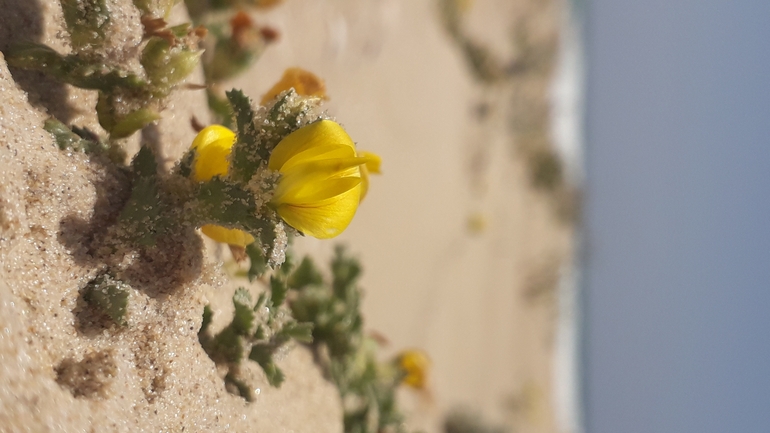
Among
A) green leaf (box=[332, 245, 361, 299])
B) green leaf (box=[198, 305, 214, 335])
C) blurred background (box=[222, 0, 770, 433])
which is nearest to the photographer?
green leaf (box=[198, 305, 214, 335])

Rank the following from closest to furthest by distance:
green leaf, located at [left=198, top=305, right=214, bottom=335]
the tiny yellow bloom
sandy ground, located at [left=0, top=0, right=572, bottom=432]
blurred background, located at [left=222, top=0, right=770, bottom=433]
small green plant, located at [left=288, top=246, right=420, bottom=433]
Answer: sandy ground, located at [left=0, top=0, right=572, bottom=432]
green leaf, located at [left=198, top=305, right=214, bottom=335]
small green plant, located at [left=288, top=246, right=420, bottom=433]
the tiny yellow bloom
blurred background, located at [left=222, top=0, right=770, bottom=433]

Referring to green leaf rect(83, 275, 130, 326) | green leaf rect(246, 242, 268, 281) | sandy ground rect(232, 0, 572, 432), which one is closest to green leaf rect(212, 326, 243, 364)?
green leaf rect(246, 242, 268, 281)

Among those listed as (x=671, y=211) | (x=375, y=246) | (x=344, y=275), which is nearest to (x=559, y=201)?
(x=671, y=211)

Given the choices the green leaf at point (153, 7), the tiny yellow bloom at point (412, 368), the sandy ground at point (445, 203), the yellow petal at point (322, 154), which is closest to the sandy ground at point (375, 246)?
the sandy ground at point (445, 203)

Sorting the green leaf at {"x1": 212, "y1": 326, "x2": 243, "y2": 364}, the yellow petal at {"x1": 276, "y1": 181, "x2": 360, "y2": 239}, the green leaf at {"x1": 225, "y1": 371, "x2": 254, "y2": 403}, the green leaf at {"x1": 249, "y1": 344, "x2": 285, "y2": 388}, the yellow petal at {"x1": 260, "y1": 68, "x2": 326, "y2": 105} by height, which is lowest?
the green leaf at {"x1": 225, "y1": 371, "x2": 254, "y2": 403}

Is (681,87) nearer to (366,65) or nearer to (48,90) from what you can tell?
(366,65)

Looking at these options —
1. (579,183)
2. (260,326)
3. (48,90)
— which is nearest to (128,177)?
(48,90)

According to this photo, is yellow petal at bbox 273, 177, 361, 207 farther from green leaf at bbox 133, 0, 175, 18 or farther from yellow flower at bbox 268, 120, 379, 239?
green leaf at bbox 133, 0, 175, 18
